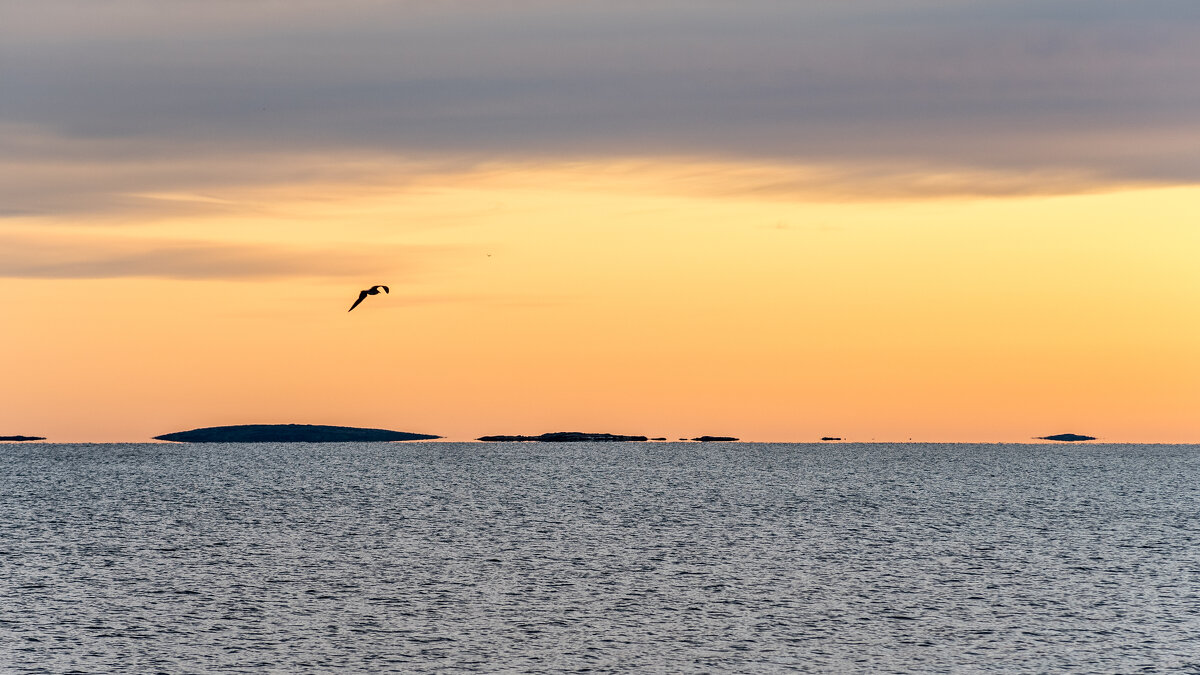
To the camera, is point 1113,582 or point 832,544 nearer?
point 1113,582

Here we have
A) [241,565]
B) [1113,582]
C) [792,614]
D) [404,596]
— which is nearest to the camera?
[792,614]

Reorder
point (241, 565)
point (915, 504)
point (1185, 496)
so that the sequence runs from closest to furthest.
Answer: point (241, 565) → point (915, 504) → point (1185, 496)

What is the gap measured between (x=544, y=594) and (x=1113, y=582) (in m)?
36.6

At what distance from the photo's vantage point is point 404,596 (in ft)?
249

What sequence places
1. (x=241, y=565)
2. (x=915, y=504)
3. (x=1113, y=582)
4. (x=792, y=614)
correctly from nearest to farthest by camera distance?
(x=792, y=614) < (x=1113, y=582) < (x=241, y=565) < (x=915, y=504)

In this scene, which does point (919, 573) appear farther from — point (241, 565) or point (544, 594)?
point (241, 565)

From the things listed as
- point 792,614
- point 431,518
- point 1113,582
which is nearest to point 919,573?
point 1113,582

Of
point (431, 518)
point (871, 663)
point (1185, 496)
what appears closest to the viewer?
point (871, 663)

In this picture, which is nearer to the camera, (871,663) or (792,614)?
(871,663)

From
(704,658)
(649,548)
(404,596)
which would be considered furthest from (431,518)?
(704,658)

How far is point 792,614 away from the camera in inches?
2773

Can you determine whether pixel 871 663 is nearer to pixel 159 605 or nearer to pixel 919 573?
pixel 919 573

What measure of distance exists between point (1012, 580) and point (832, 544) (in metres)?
26.4

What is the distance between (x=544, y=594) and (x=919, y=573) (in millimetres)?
27304
